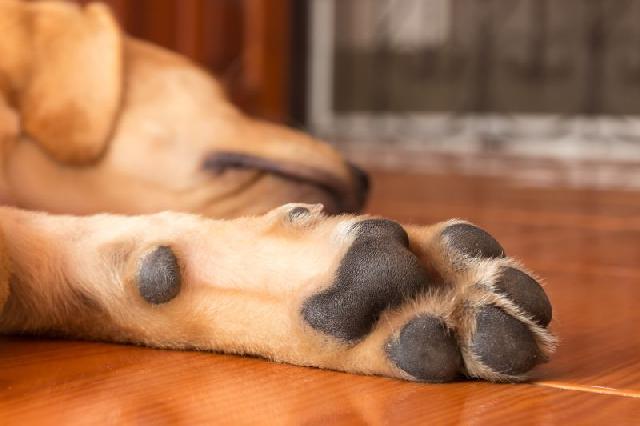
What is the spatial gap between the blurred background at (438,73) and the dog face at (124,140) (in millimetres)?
2464

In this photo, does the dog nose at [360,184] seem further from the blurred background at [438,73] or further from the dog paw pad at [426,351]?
the blurred background at [438,73]

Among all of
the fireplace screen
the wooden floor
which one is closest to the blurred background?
the fireplace screen

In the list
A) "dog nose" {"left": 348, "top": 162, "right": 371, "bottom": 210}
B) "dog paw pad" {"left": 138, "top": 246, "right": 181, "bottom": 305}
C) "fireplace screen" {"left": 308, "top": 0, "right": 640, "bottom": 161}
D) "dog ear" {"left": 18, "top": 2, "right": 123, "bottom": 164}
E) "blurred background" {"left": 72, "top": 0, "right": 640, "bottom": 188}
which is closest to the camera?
"dog paw pad" {"left": 138, "top": 246, "right": 181, "bottom": 305}

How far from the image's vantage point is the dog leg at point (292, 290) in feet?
2.21

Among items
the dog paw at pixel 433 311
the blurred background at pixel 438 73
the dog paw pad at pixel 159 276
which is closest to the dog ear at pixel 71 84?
the dog paw pad at pixel 159 276

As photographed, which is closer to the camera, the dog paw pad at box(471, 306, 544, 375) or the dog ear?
the dog paw pad at box(471, 306, 544, 375)

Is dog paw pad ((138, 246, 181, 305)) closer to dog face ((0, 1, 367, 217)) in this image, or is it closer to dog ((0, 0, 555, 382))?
dog ((0, 0, 555, 382))

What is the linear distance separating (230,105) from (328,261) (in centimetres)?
63

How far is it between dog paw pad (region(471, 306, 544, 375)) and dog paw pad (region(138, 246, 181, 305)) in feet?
0.77

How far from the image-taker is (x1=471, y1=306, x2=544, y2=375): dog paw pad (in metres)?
0.66

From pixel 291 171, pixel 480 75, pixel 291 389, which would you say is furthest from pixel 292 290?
pixel 480 75

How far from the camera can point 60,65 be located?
4.06 ft

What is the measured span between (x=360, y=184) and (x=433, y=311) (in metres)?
0.65

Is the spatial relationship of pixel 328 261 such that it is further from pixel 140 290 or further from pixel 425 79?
pixel 425 79
